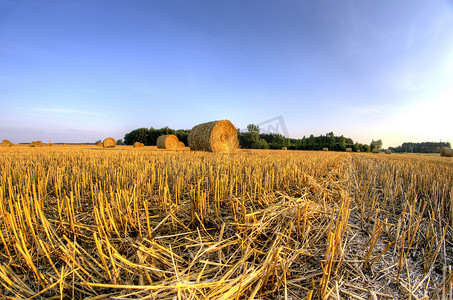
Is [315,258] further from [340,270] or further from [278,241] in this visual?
[278,241]

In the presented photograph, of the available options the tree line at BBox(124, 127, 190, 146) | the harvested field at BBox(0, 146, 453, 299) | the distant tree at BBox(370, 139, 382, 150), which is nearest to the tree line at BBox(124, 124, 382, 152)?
the tree line at BBox(124, 127, 190, 146)

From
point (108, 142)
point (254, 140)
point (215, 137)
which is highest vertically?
point (254, 140)

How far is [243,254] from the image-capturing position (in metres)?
1.18

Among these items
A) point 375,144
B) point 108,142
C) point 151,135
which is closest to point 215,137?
point 108,142

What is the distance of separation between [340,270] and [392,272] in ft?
1.05

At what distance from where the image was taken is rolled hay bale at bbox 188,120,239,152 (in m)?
10.4

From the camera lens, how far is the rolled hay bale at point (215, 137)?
34.1ft

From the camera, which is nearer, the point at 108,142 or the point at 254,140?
the point at 108,142

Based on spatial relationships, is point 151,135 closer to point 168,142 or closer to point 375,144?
point 168,142

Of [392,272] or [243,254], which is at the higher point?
[243,254]

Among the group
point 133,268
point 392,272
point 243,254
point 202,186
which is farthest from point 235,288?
point 202,186

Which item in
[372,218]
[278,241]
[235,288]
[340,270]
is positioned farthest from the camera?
[372,218]

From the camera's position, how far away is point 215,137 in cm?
1054

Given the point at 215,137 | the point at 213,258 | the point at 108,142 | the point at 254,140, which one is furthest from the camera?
the point at 254,140
